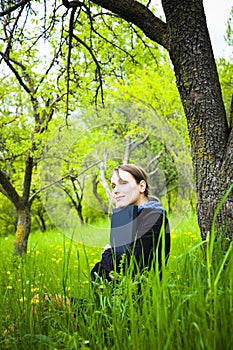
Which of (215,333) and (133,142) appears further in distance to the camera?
(133,142)

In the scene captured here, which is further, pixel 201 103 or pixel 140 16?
pixel 140 16

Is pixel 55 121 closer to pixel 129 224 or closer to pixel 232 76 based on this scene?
pixel 129 224

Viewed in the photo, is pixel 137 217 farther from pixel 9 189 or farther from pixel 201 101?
pixel 9 189

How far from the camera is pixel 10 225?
14633 millimetres

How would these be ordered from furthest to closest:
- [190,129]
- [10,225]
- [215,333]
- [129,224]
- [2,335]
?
[10,225], [190,129], [129,224], [2,335], [215,333]

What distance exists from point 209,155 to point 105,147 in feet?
10.2

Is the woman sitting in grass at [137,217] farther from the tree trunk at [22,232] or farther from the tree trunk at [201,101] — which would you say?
the tree trunk at [22,232]

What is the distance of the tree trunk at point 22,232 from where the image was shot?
18.7ft

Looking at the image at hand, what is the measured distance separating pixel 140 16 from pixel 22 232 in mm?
3808

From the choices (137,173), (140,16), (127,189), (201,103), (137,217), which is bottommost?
(137,217)

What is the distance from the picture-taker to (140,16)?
2.82m

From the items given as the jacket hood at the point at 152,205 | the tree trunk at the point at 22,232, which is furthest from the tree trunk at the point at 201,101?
the tree trunk at the point at 22,232

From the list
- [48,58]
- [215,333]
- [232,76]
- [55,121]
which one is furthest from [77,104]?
[232,76]

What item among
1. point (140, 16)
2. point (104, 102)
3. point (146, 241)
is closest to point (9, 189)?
point (104, 102)
